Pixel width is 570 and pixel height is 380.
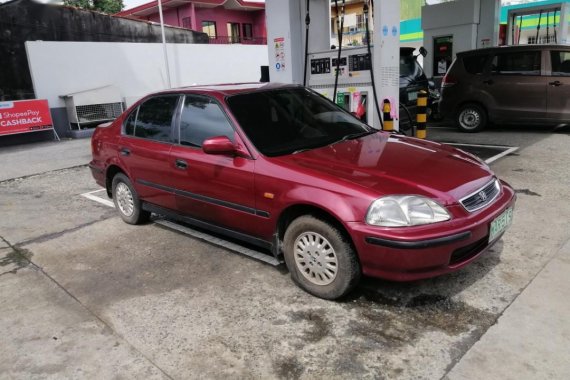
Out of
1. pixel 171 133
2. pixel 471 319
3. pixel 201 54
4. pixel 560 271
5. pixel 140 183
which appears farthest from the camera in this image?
pixel 201 54

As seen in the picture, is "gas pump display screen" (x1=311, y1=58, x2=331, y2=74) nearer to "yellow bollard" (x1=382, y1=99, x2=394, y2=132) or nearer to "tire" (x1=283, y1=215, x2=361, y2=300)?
"yellow bollard" (x1=382, y1=99, x2=394, y2=132)

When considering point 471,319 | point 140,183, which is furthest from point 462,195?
point 140,183

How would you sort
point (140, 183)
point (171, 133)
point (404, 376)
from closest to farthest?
point (404, 376)
point (171, 133)
point (140, 183)

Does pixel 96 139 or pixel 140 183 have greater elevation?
pixel 96 139

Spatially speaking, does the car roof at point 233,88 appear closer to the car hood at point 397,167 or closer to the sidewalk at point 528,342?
the car hood at point 397,167

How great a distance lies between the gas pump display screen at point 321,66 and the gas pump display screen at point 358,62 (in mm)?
438

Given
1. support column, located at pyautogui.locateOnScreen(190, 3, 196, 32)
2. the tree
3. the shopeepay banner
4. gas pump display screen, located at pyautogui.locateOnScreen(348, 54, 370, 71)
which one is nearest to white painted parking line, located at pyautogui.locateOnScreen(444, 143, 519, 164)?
gas pump display screen, located at pyautogui.locateOnScreen(348, 54, 370, 71)

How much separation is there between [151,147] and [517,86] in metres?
7.24

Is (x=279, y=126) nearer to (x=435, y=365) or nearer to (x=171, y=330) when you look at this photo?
(x=171, y=330)

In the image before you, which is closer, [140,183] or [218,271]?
[218,271]

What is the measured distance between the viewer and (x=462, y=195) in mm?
3119

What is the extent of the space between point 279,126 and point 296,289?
1.35 meters

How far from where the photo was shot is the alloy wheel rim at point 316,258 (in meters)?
3.26

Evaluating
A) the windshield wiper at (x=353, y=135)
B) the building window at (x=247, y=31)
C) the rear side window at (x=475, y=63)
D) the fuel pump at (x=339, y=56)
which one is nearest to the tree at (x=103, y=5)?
the building window at (x=247, y=31)
